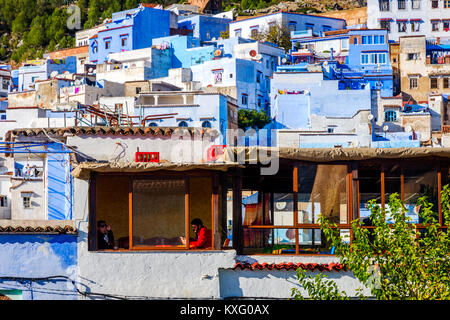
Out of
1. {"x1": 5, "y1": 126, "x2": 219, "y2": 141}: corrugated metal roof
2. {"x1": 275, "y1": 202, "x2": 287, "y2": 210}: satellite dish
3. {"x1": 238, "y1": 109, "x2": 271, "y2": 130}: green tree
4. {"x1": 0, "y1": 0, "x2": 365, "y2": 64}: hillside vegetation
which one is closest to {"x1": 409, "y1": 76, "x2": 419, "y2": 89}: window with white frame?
{"x1": 238, "y1": 109, "x2": 271, "y2": 130}: green tree

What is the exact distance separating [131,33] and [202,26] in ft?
24.9

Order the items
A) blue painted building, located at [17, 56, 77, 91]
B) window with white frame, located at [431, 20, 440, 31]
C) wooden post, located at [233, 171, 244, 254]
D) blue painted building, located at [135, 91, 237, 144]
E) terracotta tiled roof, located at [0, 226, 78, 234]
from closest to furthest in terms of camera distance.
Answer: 1. terracotta tiled roof, located at [0, 226, 78, 234]
2. wooden post, located at [233, 171, 244, 254]
3. blue painted building, located at [135, 91, 237, 144]
4. window with white frame, located at [431, 20, 440, 31]
5. blue painted building, located at [17, 56, 77, 91]

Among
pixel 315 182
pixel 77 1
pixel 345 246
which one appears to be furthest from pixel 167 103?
pixel 77 1

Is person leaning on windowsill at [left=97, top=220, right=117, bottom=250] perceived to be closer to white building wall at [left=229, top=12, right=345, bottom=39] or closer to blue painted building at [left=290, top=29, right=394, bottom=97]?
blue painted building at [left=290, top=29, right=394, bottom=97]

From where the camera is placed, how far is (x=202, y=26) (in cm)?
6656

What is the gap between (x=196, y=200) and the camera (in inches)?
549

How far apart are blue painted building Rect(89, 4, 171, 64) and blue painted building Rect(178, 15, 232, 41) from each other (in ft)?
8.41

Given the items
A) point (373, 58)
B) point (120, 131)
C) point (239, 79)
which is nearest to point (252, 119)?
point (239, 79)

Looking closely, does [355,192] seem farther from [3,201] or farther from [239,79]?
[239,79]

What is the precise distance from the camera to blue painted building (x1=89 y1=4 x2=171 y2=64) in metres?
61.8

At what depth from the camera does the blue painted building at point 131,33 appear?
6180 cm

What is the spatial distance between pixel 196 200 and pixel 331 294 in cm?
474

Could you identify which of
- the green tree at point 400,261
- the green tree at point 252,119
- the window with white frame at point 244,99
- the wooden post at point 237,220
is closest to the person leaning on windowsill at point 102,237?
the wooden post at point 237,220
